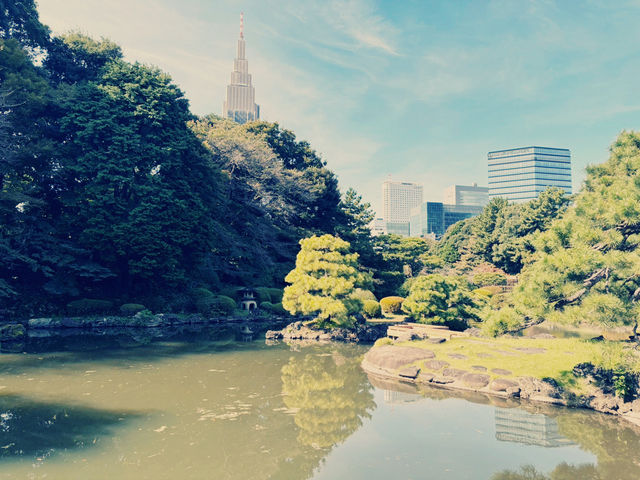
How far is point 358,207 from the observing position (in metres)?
38.0

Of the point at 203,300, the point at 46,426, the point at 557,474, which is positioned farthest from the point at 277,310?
the point at 557,474

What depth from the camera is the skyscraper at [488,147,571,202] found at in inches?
4919

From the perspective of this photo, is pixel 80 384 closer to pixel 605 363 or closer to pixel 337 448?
pixel 337 448

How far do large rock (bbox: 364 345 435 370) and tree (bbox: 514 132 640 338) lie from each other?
4535mm

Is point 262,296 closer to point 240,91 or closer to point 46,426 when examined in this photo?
point 46,426

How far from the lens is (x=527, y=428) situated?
28.0ft

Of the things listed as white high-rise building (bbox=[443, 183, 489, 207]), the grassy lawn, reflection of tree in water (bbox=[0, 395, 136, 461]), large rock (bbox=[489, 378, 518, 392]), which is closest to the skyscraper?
white high-rise building (bbox=[443, 183, 489, 207])

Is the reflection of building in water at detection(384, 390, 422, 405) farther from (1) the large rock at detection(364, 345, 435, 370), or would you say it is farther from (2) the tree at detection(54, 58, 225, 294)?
(2) the tree at detection(54, 58, 225, 294)

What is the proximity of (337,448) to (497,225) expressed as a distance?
1638 inches

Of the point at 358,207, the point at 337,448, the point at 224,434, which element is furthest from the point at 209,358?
the point at 358,207

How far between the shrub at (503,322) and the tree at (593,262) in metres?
0.24

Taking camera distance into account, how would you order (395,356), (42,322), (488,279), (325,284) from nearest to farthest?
(395,356) < (325,284) < (42,322) < (488,279)

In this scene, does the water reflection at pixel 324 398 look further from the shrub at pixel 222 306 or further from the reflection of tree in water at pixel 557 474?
the shrub at pixel 222 306

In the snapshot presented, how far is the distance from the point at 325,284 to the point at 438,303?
5.28 metres
